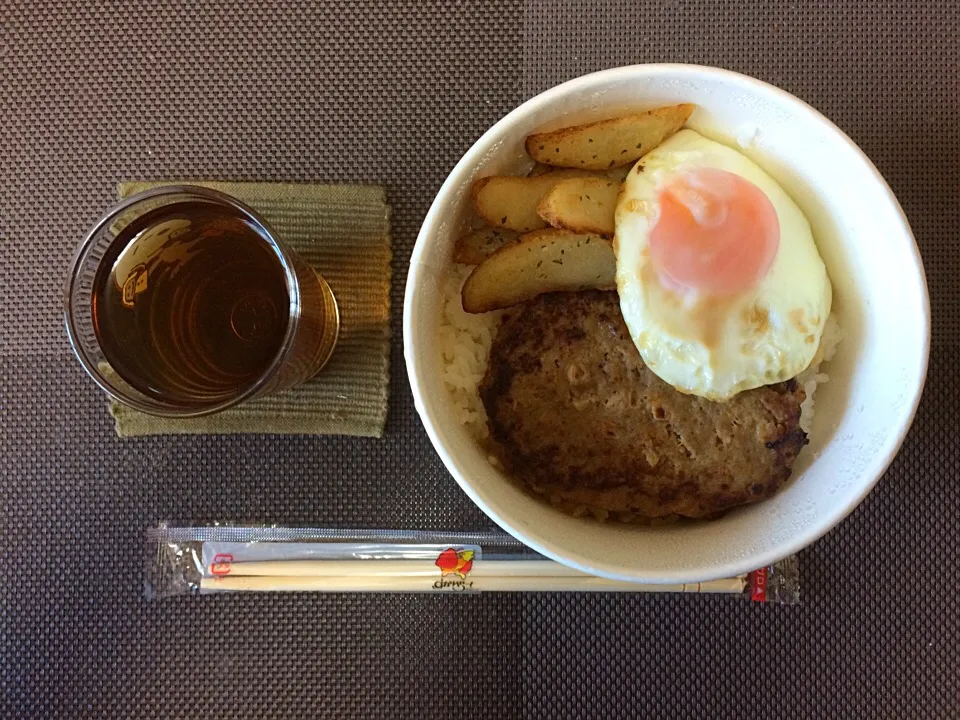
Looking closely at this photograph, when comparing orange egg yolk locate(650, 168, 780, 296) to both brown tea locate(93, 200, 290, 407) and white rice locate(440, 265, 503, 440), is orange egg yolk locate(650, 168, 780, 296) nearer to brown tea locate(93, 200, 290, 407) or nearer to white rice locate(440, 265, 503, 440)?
white rice locate(440, 265, 503, 440)

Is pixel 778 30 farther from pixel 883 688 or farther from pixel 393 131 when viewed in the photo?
pixel 883 688

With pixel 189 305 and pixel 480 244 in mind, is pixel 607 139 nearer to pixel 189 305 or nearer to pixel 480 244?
pixel 480 244

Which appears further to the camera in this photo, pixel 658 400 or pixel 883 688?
pixel 883 688

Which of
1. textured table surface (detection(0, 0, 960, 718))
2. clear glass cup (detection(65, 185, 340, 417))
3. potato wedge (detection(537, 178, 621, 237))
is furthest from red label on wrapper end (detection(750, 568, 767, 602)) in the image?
clear glass cup (detection(65, 185, 340, 417))

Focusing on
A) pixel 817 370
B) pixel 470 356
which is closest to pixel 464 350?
pixel 470 356

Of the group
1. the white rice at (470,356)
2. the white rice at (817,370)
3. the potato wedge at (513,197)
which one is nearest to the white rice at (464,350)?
the white rice at (470,356)

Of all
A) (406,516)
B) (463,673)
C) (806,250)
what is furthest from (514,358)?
(463,673)

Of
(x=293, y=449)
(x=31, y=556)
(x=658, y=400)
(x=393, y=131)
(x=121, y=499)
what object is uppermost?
(x=393, y=131)

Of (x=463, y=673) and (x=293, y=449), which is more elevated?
(x=293, y=449)
